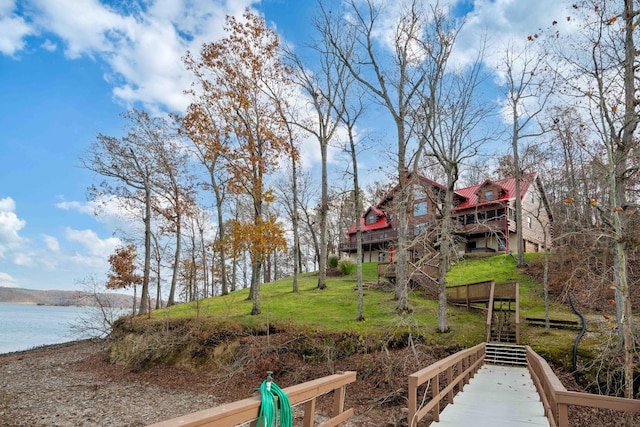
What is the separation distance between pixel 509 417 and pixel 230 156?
14802 mm

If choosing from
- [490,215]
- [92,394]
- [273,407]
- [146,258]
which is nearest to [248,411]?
[273,407]

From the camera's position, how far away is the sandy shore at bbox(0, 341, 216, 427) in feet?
31.9

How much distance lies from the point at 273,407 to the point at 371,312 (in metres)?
15.1

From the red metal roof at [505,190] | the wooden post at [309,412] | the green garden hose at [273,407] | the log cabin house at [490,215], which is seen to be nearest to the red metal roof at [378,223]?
the log cabin house at [490,215]

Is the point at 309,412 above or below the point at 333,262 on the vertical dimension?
below

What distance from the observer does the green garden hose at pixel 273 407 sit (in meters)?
2.43

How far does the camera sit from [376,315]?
16438 mm

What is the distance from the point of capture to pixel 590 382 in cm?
1068

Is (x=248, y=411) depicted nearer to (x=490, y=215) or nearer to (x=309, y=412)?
(x=309, y=412)

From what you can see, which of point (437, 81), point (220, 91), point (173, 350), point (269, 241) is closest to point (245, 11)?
point (220, 91)

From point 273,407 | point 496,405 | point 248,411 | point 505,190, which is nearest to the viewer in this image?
point 248,411

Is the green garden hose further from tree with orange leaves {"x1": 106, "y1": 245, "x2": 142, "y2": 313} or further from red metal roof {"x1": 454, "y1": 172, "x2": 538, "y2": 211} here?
red metal roof {"x1": 454, "y1": 172, "x2": 538, "y2": 211}

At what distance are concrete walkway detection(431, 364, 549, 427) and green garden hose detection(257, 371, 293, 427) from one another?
3.94 m

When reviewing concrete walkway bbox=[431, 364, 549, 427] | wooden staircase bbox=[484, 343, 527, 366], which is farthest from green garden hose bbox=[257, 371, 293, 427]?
wooden staircase bbox=[484, 343, 527, 366]
